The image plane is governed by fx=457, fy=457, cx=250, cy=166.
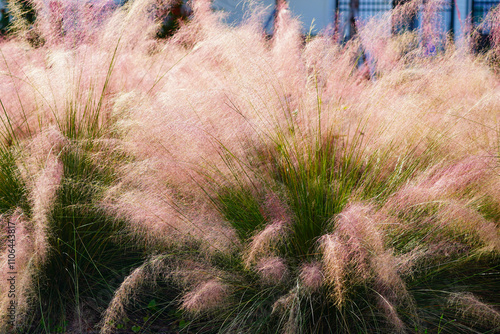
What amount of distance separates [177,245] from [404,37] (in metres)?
1.85

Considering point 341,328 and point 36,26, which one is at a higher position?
point 36,26

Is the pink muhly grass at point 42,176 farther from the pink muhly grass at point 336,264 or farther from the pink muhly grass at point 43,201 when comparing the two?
the pink muhly grass at point 336,264

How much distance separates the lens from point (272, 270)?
5.95 ft

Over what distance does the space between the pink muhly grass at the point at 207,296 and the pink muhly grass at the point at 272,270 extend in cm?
17

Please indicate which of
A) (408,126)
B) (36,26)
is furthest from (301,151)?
(36,26)

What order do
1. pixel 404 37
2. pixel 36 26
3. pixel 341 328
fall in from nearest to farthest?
pixel 341 328
pixel 404 37
pixel 36 26

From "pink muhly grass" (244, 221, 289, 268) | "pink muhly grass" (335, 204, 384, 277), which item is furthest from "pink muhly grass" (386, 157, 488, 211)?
"pink muhly grass" (244, 221, 289, 268)

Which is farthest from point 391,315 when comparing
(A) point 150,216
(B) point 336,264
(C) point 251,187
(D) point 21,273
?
(D) point 21,273

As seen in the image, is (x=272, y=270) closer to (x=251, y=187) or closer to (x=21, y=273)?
(x=251, y=187)

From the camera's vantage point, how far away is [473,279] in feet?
6.87

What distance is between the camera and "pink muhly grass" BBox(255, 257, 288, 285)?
5.94 feet

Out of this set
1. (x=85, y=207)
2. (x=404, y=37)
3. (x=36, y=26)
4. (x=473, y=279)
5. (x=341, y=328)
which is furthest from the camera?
(x=36, y=26)

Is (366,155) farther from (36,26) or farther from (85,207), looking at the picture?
(36,26)

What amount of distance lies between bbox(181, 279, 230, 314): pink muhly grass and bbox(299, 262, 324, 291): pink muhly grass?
334 millimetres
